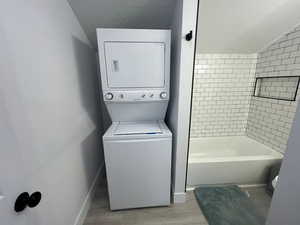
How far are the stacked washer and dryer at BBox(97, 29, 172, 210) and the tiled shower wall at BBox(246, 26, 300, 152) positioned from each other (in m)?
1.63

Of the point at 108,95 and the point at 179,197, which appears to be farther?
the point at 179,197

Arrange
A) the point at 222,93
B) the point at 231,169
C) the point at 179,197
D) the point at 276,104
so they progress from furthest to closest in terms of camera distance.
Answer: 1. the point at 222,93
2. the point at 276,104
3. the point at 231,169
4. the point at 179,197

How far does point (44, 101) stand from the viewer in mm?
876

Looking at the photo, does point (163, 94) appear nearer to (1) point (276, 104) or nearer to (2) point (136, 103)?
(2) point (136, 103)

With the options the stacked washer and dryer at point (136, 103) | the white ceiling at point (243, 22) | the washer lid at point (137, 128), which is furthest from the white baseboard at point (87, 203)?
the white ceiling at point (243, 22)

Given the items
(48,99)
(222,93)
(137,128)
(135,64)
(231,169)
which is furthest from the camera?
(222,93)

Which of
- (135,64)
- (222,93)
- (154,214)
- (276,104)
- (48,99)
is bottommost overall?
(154,214)

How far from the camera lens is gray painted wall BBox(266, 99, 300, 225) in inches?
19.2

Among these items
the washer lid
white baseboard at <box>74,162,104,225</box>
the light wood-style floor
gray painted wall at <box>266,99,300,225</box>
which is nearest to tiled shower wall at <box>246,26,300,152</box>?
the light wood-style floor

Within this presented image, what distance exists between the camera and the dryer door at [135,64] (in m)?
1.23

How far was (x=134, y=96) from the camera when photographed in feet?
4.37

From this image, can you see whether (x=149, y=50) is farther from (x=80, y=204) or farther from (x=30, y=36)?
(x=80, y=204)

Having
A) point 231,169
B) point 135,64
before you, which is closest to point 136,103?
point 135,64

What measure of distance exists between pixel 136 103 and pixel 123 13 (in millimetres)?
989
